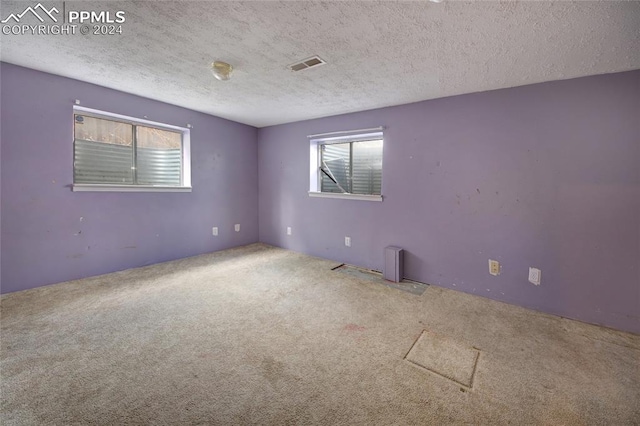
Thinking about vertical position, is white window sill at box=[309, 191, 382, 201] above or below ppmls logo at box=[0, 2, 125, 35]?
below

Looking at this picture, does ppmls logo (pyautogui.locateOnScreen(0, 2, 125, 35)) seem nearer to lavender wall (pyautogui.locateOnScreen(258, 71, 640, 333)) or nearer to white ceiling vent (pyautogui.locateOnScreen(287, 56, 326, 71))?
white ceiling vent (pyautogui.locateOnScreen(287, 56, 326, 71))

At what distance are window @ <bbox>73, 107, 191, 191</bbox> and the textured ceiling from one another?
0.51 m

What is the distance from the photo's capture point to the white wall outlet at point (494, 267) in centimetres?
260

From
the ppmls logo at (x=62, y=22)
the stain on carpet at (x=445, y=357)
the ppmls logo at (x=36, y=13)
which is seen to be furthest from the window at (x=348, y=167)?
the ppmls logo at (x=36, y=13)

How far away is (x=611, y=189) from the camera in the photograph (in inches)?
82.8

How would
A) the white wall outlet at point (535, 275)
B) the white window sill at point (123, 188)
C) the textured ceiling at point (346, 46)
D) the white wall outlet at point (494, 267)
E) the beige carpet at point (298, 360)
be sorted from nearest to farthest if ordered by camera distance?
the beige carpet at point (298, 360) < the textured ceiling at point (346, 46) < the white wall outlet at point (535, 275) < the white wall outlet at point (494, 267) < the white window sill at point (123, 188)

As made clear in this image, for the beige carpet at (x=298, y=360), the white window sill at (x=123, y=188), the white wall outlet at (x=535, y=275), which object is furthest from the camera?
the white window sill at (x=123, y=188)

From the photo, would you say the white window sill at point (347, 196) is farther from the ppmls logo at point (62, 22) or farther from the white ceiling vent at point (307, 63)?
the ppmls logo at point (62, 22)

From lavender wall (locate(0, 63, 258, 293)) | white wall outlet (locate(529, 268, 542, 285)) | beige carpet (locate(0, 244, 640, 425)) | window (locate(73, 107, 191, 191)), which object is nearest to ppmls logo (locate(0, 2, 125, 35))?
lavender wall (locate(0, 63, 258, 293))

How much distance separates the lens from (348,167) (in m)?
3.94

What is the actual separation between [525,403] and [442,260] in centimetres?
171

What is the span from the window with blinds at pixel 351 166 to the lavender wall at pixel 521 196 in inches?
11.8

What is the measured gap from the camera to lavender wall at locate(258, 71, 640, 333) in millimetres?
2082

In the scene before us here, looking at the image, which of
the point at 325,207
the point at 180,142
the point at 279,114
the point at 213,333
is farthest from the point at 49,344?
the point at 279,114
